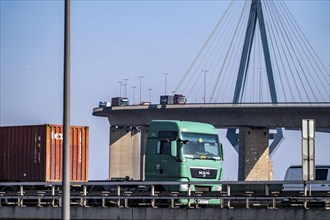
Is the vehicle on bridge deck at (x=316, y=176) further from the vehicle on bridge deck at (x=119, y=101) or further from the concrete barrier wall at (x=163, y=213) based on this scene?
the vehicle on bridge deck at (x=119, y=101)

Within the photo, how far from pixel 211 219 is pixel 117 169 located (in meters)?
111

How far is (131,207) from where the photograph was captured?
108 feet

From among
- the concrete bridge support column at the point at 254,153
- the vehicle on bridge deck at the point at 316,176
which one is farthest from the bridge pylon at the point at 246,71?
the vehicle on bridge deck at the point at 316,176

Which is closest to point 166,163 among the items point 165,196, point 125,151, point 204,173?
point 204,173

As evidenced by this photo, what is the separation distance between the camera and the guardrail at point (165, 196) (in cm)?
3062

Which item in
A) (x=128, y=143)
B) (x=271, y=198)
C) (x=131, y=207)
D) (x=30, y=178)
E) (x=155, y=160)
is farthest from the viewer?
(x=128, y=143)

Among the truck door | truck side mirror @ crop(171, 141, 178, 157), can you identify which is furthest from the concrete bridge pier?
truck side mirror @ crop(171, 141, 178, 157)

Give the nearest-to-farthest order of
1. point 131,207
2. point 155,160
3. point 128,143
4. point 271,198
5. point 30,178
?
1. point 271,198
2. point 131,207
3. point 155,160
4. point 30,178
5. point 128,143

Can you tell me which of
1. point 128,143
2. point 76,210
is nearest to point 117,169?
point 128,143

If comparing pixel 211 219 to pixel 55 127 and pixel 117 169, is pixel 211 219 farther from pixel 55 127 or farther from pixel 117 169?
pixel 117 169

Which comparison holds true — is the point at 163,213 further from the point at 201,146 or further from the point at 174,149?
the point at 201,146

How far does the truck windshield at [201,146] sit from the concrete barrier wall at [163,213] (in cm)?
709

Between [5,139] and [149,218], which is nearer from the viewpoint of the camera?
[149,218]

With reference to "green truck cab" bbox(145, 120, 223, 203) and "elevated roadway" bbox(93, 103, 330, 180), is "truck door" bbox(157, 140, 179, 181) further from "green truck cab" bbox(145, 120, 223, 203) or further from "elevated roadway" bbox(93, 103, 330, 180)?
"elevated roadway" bbox(93, 103, 330, 180)
